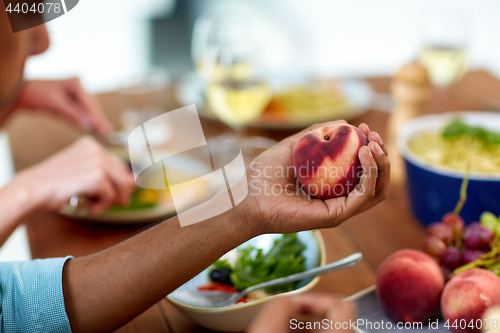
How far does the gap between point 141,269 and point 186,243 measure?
2.4 inches

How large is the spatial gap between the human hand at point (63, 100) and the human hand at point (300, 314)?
80cm

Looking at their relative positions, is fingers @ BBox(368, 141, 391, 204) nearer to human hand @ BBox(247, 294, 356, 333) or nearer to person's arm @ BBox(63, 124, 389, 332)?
person's arm @ BBox(63, 124, 389, 332)

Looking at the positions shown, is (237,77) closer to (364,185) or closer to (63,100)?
(63,100)

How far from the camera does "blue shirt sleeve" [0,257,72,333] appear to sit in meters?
0.48

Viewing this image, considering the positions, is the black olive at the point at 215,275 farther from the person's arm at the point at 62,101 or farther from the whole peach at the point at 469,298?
the person's arm at the point at 62,101

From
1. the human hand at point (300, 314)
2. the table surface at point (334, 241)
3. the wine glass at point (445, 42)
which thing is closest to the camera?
the human hand at point (300, 314)

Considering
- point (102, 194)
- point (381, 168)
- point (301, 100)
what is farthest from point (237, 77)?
point (381, 168)

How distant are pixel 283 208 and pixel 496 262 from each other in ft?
0.98

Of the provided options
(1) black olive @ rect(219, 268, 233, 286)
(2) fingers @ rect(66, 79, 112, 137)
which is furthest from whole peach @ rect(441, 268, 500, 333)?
(2) fingers @ rect(66, 79, 112, 137)

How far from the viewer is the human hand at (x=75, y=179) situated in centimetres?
74

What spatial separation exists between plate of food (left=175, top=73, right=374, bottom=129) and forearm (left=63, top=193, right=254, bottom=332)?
2.19 ft

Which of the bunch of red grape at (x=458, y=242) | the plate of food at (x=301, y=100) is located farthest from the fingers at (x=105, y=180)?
the bunch of red grape at (x=458, y=242)

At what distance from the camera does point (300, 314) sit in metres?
0.39

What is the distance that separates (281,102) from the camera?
1200 mm
